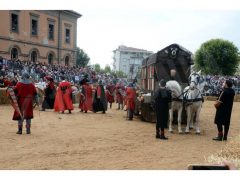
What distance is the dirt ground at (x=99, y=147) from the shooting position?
7.81 meters

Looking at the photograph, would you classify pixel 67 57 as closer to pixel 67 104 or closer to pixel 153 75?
pixel 67 104

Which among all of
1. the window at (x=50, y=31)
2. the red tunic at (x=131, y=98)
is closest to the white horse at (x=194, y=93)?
the red tunic at (x=131, y=98)

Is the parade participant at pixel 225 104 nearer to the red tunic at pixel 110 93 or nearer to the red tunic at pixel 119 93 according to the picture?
the red tunic at pixel 119 93

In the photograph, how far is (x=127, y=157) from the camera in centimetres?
854

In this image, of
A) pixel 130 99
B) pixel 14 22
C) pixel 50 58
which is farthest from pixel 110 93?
pixel 50 58

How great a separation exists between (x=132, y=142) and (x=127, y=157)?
2078 mm

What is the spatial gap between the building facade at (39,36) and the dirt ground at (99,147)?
21024 mm

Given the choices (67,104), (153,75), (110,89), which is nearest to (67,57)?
(110,89)

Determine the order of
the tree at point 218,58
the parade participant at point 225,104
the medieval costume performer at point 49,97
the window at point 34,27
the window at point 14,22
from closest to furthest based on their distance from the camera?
the parade participant at point 225,104
the medieval costume performer at point 49,97
the window at point 14,22
the window at point 34,27
the tree at point 218,58

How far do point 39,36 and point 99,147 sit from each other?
101 ft

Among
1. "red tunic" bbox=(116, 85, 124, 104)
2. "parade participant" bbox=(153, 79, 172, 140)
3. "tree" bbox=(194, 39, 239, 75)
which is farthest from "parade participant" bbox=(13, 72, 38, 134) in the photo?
"tree" bbox=(194, 39, 239, 75)

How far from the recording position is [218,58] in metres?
54.0

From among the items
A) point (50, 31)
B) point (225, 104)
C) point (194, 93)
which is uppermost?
point (50, 31)

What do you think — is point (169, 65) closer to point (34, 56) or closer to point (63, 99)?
point (63, 99)
